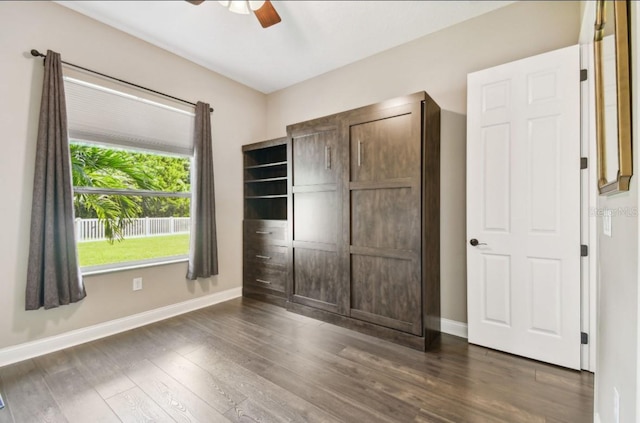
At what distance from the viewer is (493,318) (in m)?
2.34

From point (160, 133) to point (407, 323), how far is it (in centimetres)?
314

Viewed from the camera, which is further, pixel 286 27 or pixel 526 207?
pixel 286 27

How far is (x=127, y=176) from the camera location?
9.57 ft

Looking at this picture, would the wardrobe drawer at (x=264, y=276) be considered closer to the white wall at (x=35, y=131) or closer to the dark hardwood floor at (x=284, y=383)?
the white wall at (x=35, y=131)

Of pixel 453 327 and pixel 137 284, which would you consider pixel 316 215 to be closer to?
pixel 453 327

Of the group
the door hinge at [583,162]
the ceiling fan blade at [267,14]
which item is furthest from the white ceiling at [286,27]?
the door hinge at [583,162]

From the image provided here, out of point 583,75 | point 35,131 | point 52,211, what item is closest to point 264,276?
point 52,211

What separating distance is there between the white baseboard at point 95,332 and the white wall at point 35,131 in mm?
Result: 49

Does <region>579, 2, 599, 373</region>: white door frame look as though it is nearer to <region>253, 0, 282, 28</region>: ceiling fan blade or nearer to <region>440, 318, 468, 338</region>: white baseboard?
<region>440, 318, 468, 338</region>: white baseboard

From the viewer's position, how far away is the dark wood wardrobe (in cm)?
238

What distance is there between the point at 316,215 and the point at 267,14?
1802 millimetres

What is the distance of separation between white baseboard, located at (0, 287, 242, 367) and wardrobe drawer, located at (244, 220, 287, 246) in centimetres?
83

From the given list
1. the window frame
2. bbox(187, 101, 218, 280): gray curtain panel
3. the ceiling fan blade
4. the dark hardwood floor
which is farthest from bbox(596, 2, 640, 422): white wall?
the window frame

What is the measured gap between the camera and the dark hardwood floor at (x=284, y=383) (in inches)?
63.8
